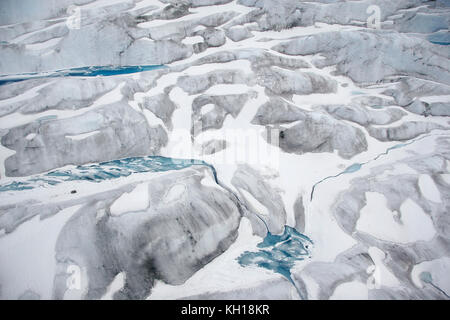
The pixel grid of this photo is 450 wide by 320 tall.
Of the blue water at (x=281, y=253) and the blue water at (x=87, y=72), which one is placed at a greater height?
the blue water at (x=87, y=72)

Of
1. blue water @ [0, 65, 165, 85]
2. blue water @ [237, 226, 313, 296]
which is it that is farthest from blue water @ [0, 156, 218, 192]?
blue water @ [0, 65, 165, 85]

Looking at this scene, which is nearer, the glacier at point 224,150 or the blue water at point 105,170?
the glacier at point 224,150

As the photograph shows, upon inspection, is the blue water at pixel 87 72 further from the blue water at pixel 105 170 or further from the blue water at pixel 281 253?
the blue water at pixel 281 253

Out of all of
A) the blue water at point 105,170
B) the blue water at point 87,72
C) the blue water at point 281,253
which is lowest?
the blue water at point 281,253

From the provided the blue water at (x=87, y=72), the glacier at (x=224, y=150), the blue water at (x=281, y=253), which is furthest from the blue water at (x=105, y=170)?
the blue water at (x=87, y=72)

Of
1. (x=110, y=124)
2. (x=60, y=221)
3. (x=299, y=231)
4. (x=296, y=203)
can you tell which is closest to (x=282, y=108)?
(x=296, y=203)

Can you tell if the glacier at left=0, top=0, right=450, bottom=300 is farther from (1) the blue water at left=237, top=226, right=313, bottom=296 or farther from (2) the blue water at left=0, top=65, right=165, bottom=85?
(2) the blue water at left=0, top=65, right=165, bottom=85
